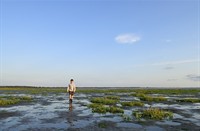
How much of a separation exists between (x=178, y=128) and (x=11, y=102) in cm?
2296

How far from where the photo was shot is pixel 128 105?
2928 centimetres

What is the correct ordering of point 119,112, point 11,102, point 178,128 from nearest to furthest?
point 178,128
point 119,112
point 11,102

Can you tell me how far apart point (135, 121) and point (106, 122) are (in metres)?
2.04

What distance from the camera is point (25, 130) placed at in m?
14.4

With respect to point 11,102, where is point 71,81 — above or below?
above

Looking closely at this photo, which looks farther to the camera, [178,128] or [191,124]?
[191,124]

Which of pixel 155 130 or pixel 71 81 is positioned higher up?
pixel 71 81

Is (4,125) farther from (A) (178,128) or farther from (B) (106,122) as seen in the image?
(A) (178,128)

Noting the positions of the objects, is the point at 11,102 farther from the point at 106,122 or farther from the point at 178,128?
the point at 178,128

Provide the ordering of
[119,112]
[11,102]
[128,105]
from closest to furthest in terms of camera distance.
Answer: [119,112] < [128,105] < [11,102]

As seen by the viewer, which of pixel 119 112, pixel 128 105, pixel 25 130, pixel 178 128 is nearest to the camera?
pixel 25 130

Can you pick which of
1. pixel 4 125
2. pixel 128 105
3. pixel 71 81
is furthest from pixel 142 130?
pixel 71 81

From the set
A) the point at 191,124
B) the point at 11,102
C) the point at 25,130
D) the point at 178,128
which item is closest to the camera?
the point at 25,130

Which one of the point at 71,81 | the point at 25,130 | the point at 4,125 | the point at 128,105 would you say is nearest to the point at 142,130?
the point at 25,130
